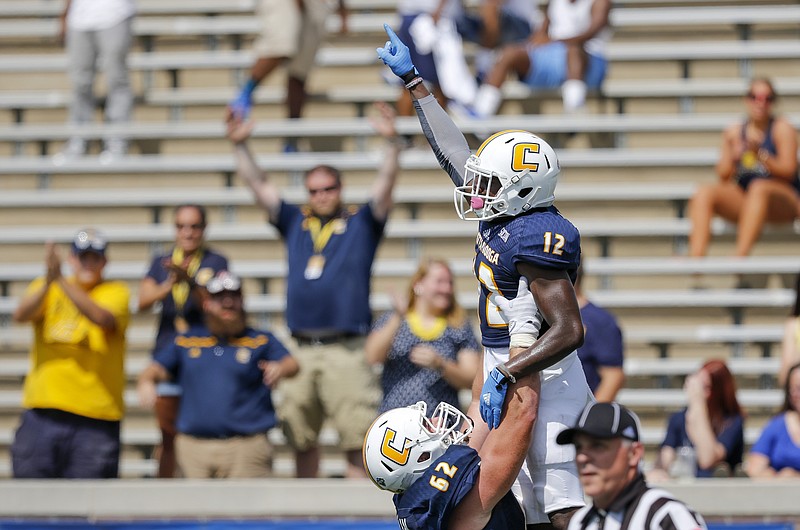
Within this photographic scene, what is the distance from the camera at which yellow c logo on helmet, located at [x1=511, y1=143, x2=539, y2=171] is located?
4.11 meters

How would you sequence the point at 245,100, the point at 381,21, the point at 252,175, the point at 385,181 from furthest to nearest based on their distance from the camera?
1. the point at 381,21
2. the point at 245,100
3. the point at 252,175
4. the point at 385,181

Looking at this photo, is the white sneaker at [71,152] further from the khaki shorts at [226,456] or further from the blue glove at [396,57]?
the blue glove at [396,57]

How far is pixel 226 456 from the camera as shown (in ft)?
21.7

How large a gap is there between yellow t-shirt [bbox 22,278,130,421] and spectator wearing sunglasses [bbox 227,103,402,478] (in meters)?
0.85

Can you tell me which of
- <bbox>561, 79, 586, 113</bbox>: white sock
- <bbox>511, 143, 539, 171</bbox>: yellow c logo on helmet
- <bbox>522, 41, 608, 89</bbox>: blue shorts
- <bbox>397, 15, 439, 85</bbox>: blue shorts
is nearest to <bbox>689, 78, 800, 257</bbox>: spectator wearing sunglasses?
<bbox>561, 79, 586, 113</bbox>: white sock

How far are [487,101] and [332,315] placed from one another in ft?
8.45

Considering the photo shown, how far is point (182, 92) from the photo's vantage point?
32.3 feet

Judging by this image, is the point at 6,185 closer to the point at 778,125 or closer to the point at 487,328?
the point at 778,125

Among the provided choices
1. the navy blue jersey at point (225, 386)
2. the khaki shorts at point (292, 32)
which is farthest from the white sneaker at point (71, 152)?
the navy blue jersey at point (225, 386)

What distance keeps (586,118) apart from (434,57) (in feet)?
3.61

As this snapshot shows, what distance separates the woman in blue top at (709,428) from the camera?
6652 millimetres

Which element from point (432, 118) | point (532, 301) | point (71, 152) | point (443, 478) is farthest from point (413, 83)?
point (71, 152)

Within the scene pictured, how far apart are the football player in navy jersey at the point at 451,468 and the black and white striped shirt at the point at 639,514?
0.79ft

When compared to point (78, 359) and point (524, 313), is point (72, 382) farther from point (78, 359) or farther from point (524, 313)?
point (524, 313)
